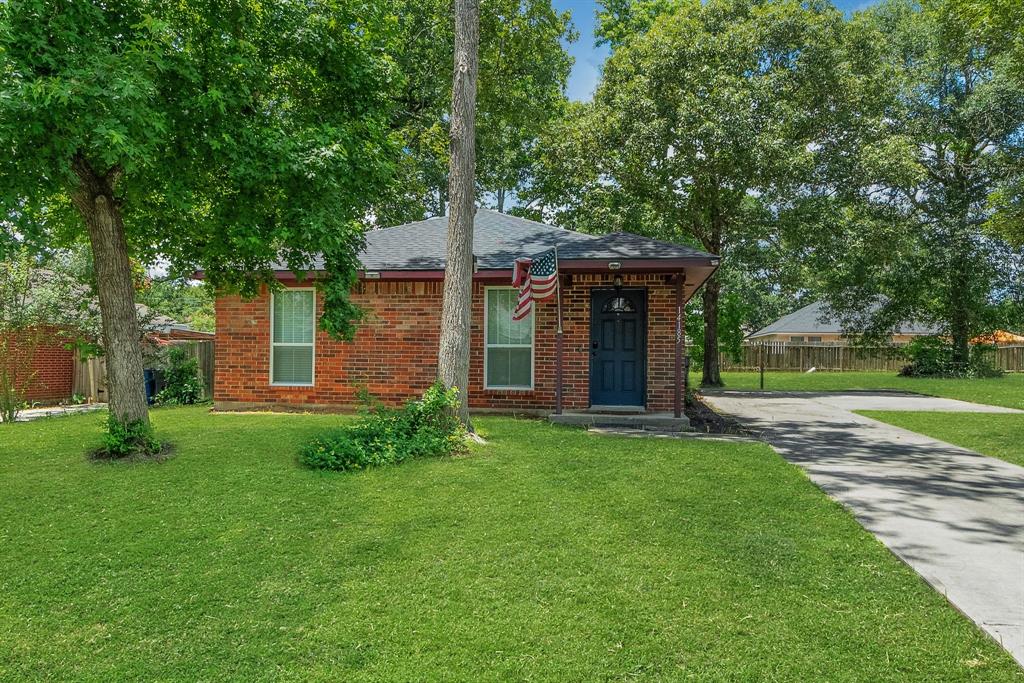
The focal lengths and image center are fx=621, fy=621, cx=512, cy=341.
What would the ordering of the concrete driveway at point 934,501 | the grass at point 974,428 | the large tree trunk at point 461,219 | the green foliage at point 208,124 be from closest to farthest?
the concrete driveway at point 934,501 → the green foliage at point 208,124 → the large tree trunk at point 461,219 → the grass at point 974,428

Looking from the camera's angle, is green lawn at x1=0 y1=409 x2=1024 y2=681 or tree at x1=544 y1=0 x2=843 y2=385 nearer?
green lawn at x1=0 y1=409 x2=1024 y2=681

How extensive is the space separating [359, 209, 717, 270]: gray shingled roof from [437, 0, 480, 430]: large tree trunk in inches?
102

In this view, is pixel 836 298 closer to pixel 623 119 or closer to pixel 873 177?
pixel 873 177

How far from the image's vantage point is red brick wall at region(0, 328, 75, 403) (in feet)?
42.0

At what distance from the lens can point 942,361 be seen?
2447cm

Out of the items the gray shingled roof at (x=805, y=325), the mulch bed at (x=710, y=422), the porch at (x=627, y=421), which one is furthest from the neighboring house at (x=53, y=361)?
the gray shingled roof at (x=805, y=325)

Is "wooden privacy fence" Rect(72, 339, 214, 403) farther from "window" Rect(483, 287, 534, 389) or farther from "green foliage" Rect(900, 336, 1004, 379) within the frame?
"green foliage" Rect(900, 336, 1004, 379)

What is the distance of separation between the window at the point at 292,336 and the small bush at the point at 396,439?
3821mm

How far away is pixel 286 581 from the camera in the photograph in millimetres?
3707

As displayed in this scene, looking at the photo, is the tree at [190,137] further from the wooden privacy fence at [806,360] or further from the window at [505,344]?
the wooden privacy fence at [806,360]

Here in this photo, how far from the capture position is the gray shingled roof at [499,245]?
1030 centimetres

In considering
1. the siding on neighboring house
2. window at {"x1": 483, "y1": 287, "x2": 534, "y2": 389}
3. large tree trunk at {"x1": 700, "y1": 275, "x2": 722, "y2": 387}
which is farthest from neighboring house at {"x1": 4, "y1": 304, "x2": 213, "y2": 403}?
the siding on neighboring house

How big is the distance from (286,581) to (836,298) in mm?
25313

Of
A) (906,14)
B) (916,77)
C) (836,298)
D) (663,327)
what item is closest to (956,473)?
(663,327)
